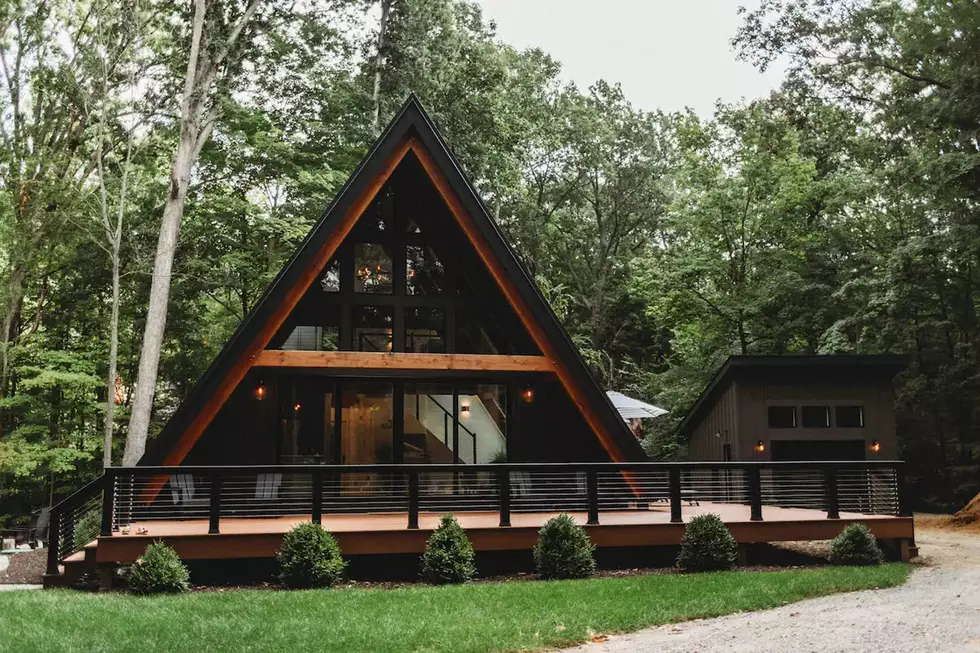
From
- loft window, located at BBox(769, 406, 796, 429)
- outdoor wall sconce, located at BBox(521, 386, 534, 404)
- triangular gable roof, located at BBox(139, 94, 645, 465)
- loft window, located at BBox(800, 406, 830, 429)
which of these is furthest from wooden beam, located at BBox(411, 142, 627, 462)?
loft window, located at BBox(800, 406, 830, 429)

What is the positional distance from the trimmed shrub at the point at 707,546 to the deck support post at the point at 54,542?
750cm

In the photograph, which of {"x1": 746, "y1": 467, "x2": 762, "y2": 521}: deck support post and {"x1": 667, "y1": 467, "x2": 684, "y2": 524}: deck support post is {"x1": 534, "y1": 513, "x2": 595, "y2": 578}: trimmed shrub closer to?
{"x1": 667, "y1": 467, "x2": 684, "y2": 524}: deck support post

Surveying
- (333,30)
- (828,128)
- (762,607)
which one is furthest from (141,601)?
(828,128)

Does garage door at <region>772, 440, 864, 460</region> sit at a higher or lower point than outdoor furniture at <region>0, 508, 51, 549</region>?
higher

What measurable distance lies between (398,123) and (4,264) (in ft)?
53.4

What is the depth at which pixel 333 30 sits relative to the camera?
23547 millimetres

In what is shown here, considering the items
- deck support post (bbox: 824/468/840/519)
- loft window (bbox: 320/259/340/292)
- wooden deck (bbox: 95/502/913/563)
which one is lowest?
wooden deck (bbox: 95/502/913/563)

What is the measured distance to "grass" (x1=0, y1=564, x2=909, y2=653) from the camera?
6395 millimetres

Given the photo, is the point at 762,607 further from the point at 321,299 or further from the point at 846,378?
the point at 846,378

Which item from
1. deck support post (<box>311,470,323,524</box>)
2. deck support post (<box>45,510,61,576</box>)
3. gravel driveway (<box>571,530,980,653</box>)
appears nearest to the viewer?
gravel driveway (<box>571,530,980,653</box>)

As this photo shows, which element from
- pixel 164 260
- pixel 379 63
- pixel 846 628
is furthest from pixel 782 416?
pixel 379 63

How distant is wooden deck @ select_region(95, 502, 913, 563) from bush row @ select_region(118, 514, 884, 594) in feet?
0.73

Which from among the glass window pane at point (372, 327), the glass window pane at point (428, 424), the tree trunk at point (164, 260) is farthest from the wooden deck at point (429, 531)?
the tree trunk at point (164, 260)

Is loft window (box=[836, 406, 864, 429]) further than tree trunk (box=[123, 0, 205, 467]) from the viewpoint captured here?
No
